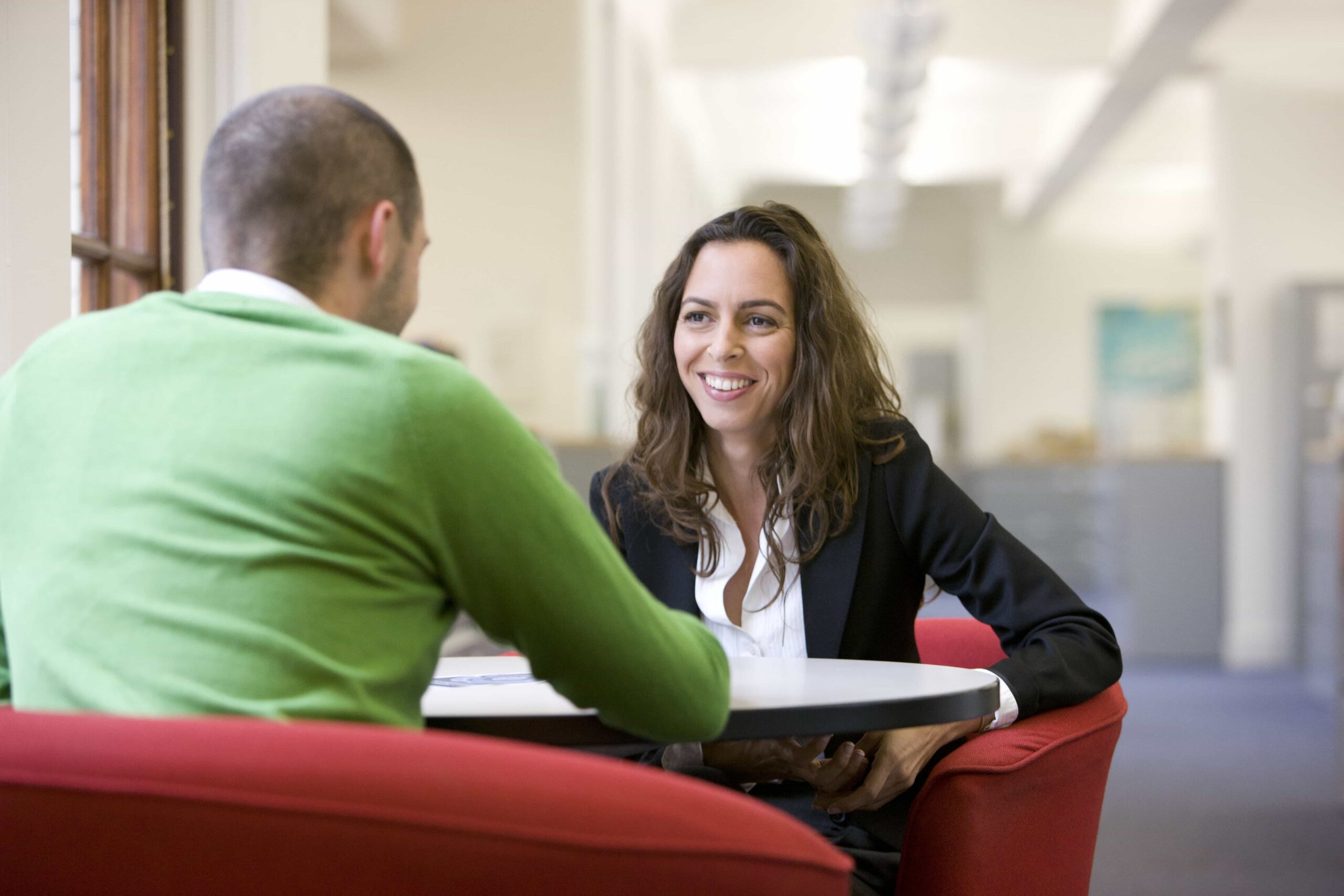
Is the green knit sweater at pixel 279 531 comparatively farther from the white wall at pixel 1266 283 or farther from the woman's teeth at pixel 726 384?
the white wall at pixel 1266 283

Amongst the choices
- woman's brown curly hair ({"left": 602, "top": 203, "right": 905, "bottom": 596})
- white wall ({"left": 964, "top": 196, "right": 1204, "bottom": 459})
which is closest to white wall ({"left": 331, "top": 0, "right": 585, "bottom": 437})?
woman's brown curly hair ({"left": 602, "top": 203, "right": 905, "bottom": 596})

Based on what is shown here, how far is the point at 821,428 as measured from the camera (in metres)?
2.00

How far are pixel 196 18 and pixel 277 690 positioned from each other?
2192 millimetres

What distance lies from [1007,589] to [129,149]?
6.21ft

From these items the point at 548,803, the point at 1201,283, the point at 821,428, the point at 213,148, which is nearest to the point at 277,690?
the point at 548,803

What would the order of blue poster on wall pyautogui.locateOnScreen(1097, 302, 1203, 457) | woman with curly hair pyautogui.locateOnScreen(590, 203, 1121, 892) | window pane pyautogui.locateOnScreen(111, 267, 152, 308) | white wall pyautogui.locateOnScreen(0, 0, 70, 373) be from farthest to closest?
blue poster on wall pyautogui.locateOnScreen(1097, 302, 1203, 457), window pane pyautogui.locateOnScreen(111, 267, 152, 308), white wall pyautogui.locateOnScreen(0, 0, 70, 373), woman with curly hair pyautogui.locateOnScreen(590, 203, 1121, 892)

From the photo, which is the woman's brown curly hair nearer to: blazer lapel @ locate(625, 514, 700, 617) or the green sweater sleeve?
blazer lapel @ locate(625, 514, 700, 617)

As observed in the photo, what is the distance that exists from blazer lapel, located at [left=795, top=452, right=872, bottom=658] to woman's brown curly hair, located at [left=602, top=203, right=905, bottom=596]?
2cm

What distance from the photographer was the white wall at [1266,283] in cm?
788

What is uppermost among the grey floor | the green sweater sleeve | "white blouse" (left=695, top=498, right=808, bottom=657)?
the green sweater sleeve

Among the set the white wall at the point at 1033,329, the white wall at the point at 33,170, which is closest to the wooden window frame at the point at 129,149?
the white wall at the point at 33,170

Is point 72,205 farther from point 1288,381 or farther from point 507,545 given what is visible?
point 1288,381

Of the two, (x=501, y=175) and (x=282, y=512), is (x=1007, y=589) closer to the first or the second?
(x=282, y=512)

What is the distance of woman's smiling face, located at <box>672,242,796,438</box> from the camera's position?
206cm
